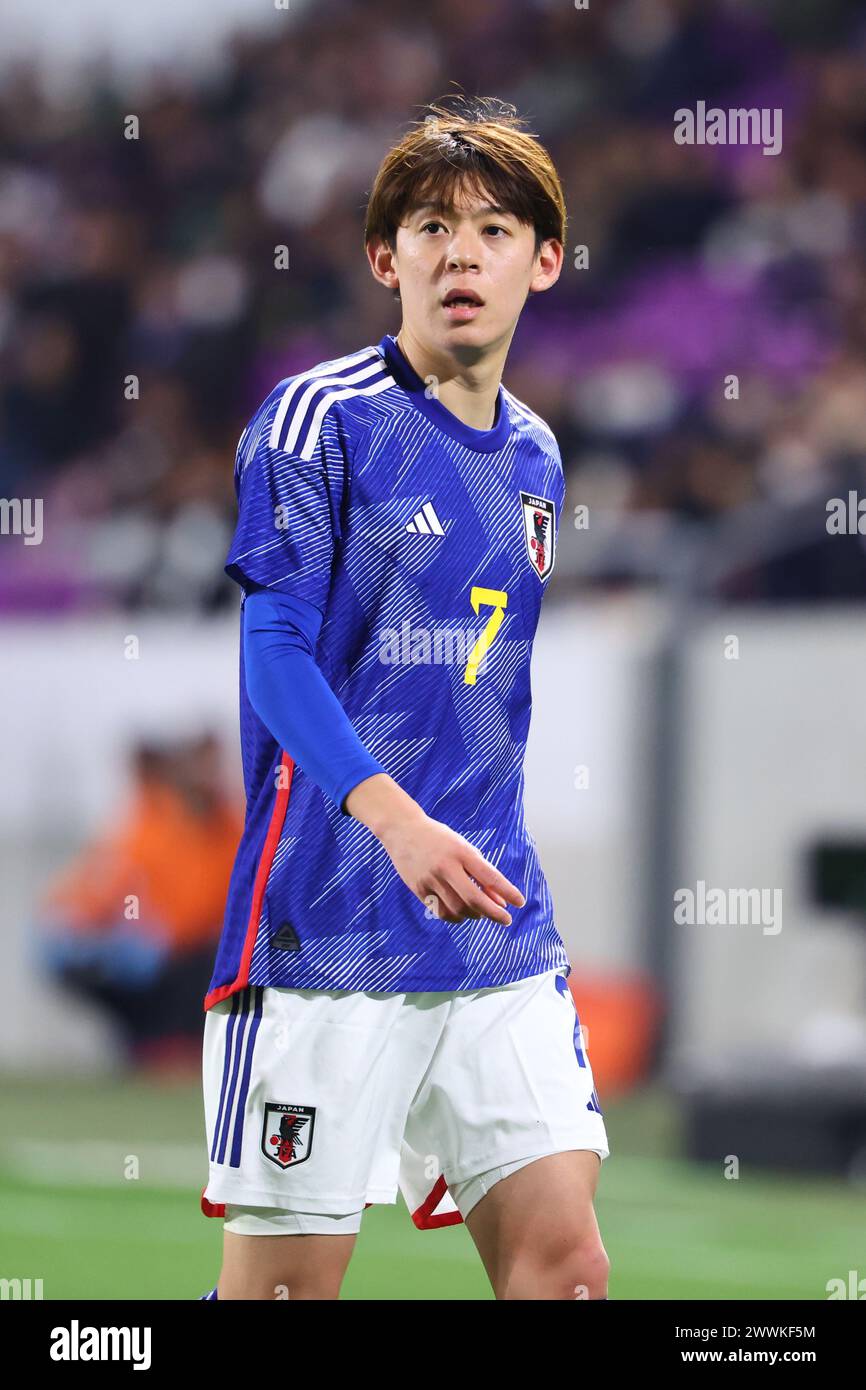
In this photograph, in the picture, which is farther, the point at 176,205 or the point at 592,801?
the point at 176,205

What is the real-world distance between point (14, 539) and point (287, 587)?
834 centimetres

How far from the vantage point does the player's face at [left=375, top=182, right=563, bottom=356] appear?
2.66 meters

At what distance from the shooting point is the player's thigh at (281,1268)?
8.25 ft

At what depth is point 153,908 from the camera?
28.0 feet

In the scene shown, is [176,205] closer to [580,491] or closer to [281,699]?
[580,491]

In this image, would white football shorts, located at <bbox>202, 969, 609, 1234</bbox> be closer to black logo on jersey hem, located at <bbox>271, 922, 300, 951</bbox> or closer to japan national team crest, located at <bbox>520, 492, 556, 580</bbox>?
black logo on jersey hem, located at <bbox>271, 922, 300, 951</bbox>

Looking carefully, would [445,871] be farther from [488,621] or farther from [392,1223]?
[392,1223]

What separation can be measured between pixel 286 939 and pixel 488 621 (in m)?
0.49

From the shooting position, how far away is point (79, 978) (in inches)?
332

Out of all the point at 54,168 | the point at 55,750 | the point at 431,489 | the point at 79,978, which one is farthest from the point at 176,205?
the point at 431,489

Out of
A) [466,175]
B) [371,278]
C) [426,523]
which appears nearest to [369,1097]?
[426,523]

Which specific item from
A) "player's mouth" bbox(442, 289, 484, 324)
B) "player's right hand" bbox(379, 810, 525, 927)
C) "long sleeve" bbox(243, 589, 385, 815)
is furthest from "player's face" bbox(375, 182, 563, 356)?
"player's right hand" bbox(379, 810, 525, 927)

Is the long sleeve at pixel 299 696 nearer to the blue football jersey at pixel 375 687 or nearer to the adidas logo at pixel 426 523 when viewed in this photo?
the blue football jersey at pixel 375 687

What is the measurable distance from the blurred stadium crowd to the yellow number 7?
602 cm
